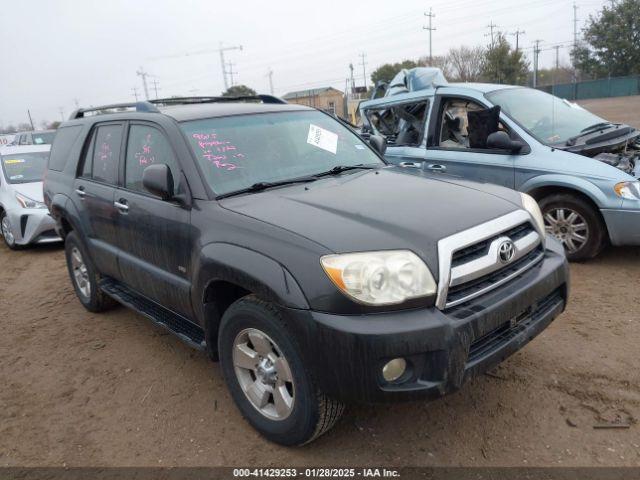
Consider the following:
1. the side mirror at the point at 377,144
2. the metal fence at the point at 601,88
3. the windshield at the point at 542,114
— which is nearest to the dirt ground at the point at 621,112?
the metal fence at the point at 601,88

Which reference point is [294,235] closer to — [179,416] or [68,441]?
[179,416]

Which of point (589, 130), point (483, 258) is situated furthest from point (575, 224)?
point (483, 258)

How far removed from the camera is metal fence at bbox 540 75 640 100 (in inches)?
1626

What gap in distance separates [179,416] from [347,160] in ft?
6.67

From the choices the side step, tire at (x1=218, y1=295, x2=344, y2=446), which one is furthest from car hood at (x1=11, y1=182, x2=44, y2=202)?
tire at (x1=218, y1=295, x2=344, y2=446)

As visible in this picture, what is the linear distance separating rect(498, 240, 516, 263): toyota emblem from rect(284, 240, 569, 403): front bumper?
0.76ft

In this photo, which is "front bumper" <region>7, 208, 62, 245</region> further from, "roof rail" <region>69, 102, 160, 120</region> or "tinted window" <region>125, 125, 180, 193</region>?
"tinted window" <region>125, 125, 180, 193</region>

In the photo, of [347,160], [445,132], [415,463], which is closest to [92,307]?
[347,160]

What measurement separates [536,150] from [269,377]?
388 cm

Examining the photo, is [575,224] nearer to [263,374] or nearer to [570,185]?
[570,185]

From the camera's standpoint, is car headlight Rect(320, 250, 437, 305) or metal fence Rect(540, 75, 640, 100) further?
metal fence Rect(540, 75, 640, 100)

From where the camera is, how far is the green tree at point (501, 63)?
24.0 metres

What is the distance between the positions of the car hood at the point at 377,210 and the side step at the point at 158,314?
0.92 m

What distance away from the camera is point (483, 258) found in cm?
246
